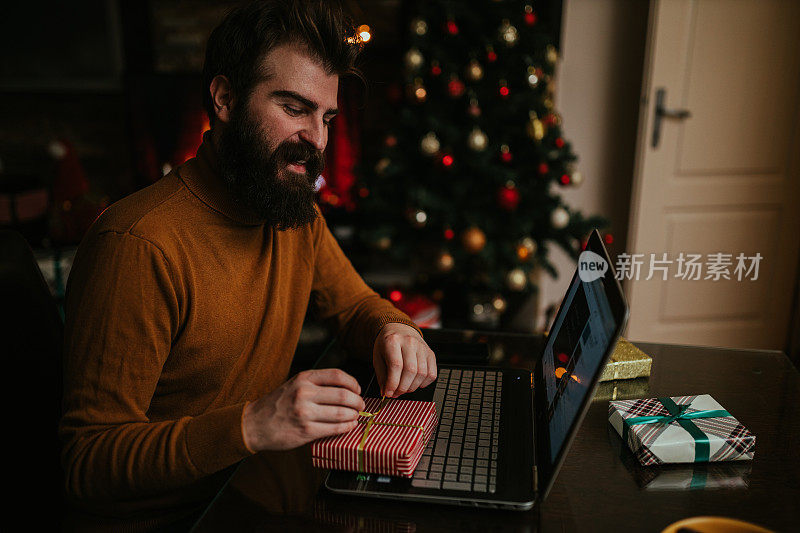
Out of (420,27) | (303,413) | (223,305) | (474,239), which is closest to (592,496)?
(303,413)

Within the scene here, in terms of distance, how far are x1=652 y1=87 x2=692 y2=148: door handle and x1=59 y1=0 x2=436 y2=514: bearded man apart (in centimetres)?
225

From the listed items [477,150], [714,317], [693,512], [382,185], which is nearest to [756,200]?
[714,317]

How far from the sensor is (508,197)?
2.53 metres

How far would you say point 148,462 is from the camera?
0.81 meters

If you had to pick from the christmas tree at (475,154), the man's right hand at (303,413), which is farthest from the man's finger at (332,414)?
the christmas tree at (475,154)

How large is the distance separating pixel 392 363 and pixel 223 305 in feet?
1.01

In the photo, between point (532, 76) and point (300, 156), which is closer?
point (300, 156)

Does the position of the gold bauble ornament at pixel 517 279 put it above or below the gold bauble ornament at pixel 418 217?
below

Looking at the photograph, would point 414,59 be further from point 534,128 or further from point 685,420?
point 685,420

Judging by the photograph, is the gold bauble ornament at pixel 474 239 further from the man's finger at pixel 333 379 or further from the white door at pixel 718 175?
the man's finger at pixel 333 379

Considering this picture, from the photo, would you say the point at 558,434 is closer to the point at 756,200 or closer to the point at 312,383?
the point at 312,383

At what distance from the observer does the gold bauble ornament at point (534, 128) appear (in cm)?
253

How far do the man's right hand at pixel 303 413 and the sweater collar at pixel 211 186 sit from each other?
16.2 inches

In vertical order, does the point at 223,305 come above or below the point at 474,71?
below
